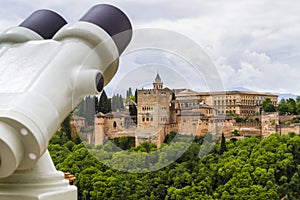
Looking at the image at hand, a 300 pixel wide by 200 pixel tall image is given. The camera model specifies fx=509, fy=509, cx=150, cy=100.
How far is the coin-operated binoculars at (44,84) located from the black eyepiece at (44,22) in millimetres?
50

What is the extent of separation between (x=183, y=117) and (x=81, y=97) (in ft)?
0.95

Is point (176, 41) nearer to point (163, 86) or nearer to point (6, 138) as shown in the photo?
point (163, 86)

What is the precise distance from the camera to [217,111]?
1.77m

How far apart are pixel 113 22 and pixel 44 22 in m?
0.26

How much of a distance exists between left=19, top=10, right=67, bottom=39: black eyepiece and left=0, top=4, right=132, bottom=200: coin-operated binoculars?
50 mm

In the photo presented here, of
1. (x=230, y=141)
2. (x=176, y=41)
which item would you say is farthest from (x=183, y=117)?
(x=230, y=141)

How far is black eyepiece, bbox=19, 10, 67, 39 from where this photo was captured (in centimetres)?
145

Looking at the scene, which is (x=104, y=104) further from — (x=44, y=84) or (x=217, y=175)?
(x=217, y=175)

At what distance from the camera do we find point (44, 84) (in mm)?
1140

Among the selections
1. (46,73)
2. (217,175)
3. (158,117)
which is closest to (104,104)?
(158,117)

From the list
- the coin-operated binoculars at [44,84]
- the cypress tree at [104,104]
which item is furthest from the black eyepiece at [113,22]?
the cypress tree at [104,104]

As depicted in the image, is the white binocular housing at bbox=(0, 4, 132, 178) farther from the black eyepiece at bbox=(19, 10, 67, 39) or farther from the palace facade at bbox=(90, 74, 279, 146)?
the palace facade at bbox=(90, 74, 279, 146)

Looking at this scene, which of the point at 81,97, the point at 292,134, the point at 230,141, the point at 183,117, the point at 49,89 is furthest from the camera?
the point at 292,134

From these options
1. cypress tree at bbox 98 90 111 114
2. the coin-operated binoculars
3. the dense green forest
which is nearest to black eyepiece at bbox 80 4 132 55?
the coin-operated binoculars
